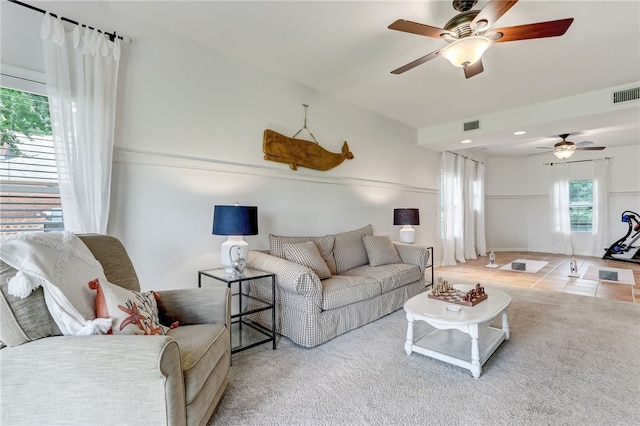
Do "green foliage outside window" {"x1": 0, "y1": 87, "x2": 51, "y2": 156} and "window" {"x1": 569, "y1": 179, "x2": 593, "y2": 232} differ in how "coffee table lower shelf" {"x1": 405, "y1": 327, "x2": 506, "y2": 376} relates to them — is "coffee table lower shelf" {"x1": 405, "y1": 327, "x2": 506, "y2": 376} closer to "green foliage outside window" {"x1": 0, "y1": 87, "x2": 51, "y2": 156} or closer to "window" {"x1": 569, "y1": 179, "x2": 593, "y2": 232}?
"green foliage outside window" {"x1": 0, "y1": 87, "x2": 51, "y2": 156}

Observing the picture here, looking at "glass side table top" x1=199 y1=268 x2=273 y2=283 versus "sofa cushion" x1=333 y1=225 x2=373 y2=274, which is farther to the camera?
"sofa cushion" x1=333 y1=225 x2=373 y2=274

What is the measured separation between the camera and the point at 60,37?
205 centimetres

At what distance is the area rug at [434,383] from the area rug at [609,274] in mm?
2591

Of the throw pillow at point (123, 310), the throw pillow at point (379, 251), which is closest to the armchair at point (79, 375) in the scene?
the throw pillow at point (123, 310)

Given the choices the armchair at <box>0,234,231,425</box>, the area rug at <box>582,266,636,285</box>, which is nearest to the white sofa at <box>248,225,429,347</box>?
the armchair at <box>0,234,231,425</box>

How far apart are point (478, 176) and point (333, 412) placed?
7.36 m

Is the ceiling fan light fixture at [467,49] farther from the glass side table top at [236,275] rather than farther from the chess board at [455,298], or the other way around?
the glass side table top at [236,275]

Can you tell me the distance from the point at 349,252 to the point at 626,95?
12.7 ft

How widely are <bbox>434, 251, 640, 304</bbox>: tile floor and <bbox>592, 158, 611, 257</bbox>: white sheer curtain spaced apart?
1.48 ft

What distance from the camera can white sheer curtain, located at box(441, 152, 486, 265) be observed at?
20.7 ft

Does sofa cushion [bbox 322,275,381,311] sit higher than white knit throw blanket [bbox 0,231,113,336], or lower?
lower

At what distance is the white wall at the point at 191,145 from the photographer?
7.86 feet

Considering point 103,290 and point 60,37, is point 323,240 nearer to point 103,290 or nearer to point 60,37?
point 103,290

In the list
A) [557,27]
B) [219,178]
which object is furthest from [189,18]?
[557,27]
